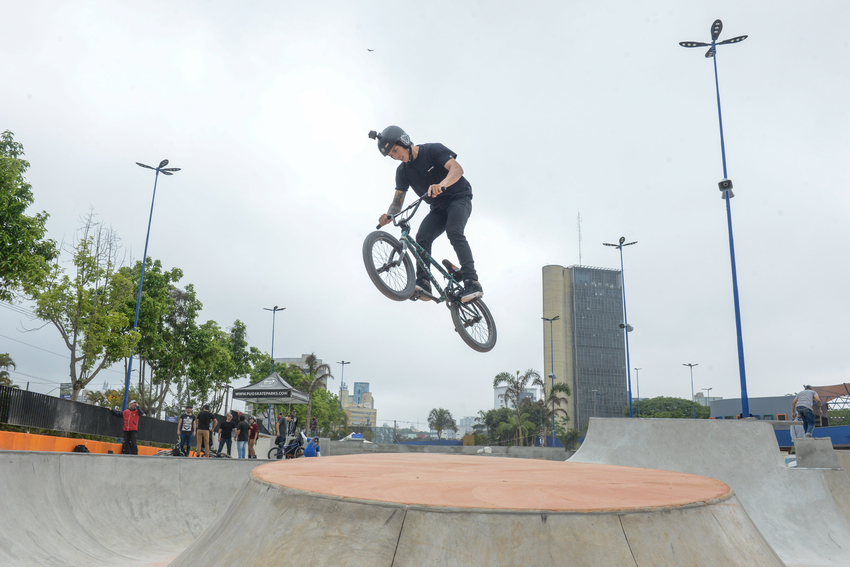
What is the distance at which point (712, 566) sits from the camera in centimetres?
255

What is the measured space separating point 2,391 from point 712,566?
17505mm

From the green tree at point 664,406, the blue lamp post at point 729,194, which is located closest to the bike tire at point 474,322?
the blue lamp post at point 729,194

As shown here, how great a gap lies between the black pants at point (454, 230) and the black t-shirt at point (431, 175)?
138mm

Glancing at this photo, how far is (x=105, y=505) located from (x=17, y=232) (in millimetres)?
12668

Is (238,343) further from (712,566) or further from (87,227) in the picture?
(712,566)

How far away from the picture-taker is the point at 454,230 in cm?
820

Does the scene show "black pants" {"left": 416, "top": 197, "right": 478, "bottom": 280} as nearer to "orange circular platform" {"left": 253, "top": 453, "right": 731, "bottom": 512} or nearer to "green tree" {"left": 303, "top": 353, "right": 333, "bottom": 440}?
"orange circular platform" {"left": 253, "top": 453, "right": 731, "bottom": 512}

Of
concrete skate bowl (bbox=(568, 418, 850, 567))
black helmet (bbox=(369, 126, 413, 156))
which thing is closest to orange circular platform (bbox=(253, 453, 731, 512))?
black helmet (bbox=(369, 126, 413, 156))

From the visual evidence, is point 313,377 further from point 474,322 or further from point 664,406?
point 664,406

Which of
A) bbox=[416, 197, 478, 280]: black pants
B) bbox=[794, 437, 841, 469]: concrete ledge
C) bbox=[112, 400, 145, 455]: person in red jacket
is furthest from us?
bbox=[112, 400, 145, 455]: person in red jacket

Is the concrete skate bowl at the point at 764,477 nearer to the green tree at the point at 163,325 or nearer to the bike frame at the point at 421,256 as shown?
the bike frame at the point at 421,256

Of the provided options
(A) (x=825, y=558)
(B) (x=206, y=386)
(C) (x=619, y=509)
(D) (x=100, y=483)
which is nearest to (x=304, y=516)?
(C) (x=619, y=509)

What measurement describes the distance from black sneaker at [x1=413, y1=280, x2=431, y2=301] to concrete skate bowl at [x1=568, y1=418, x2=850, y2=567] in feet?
21.6

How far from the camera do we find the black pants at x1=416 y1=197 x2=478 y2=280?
324 inches
